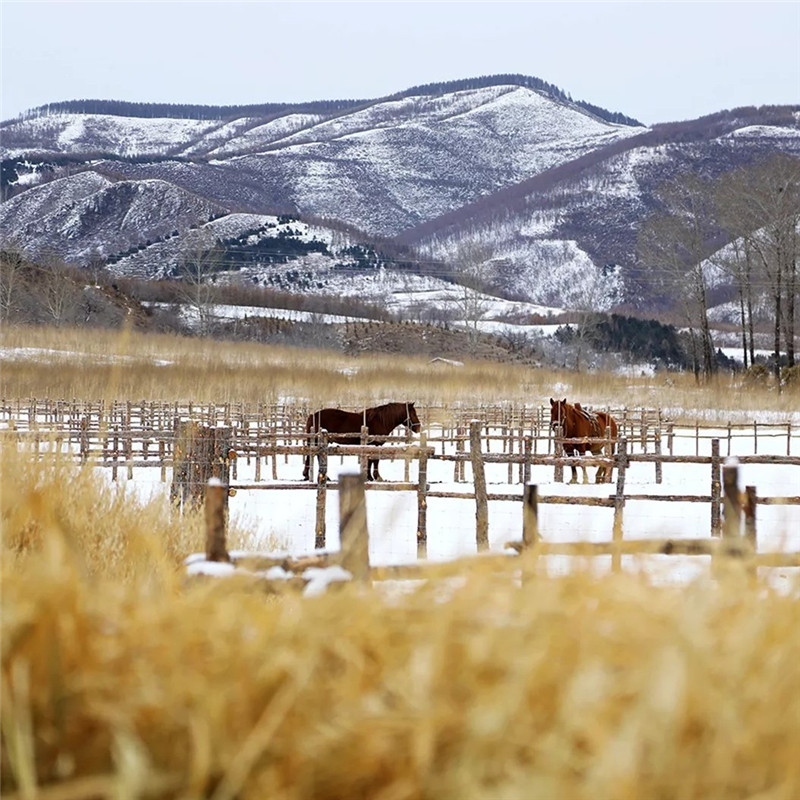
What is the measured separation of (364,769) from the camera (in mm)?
1550

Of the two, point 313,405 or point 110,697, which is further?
point 313,405

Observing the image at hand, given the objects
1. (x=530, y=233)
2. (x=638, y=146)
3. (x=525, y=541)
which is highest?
(x=638, y=146)

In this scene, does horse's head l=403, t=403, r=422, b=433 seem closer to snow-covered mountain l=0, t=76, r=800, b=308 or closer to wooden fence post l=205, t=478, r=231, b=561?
wooden fence post l=205, t=478, r=231, b=561

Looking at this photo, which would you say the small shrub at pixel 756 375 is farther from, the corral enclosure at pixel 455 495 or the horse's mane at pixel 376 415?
the horse's mane at pixel 376 415

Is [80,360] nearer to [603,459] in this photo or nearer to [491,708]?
[603,459]

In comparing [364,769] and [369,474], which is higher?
[364,769]

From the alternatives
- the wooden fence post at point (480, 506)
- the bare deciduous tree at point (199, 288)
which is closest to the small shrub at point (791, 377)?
the wooden fence post at point (480, 506)

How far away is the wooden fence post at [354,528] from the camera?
2691mm

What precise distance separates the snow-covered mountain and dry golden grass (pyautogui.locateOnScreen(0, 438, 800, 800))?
221 ft

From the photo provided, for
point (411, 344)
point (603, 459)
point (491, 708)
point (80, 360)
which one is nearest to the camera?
point (491, 708)

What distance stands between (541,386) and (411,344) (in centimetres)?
2200

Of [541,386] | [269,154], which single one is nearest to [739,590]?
[541,386]

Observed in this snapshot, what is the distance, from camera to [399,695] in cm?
159

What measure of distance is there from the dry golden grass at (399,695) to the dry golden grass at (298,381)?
24.7 meters
